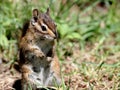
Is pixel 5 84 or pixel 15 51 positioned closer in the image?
pixel 5 84

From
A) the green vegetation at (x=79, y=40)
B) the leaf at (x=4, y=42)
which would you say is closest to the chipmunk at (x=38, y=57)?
the green vegetation at (x=79, y=40)

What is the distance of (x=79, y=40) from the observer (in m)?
7.85

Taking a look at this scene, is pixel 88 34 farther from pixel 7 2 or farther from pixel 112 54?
pixel 7 2

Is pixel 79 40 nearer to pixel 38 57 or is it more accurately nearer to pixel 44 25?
pixel 38 57

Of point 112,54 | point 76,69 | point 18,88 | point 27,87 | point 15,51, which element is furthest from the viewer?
point 112,54

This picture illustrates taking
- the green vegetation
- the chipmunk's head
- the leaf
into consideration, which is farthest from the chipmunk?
the leaf

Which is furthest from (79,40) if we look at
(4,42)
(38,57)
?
(38,57)

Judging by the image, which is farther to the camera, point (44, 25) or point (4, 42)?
point (4, 42)

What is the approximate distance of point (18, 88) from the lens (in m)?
6.14

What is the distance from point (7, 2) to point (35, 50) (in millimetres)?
1931

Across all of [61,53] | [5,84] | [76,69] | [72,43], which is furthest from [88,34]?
[5,84]

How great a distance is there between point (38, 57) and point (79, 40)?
2.12 metres

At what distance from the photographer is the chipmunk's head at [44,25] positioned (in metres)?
5.51

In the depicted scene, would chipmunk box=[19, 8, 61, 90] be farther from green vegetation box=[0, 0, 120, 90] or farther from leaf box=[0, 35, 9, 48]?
leaf box=[0, 35, 9, 48]
